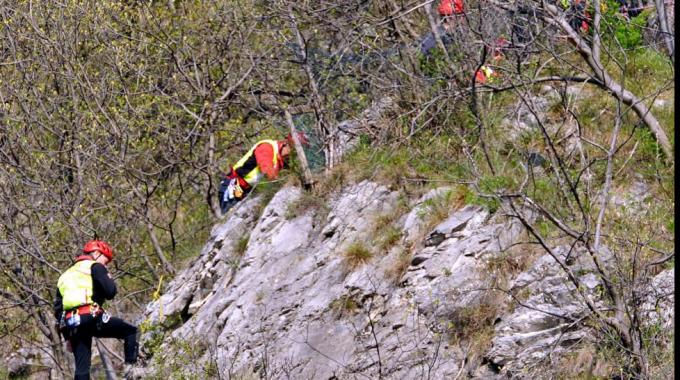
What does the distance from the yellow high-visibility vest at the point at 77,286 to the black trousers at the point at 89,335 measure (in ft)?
0.51

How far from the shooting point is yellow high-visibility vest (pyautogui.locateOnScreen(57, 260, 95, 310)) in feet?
37.6

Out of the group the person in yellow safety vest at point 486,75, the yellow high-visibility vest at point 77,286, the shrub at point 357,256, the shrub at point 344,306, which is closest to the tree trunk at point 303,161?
the shrub at point 357,256

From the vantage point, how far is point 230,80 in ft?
55.1

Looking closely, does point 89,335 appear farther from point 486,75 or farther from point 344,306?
point 486,75

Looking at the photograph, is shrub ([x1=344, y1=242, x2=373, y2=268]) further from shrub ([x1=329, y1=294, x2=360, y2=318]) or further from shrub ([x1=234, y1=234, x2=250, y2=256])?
shrub ([x1=234, y1=234, x2=250, y2=256])

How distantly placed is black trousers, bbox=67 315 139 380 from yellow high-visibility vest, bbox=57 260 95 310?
154mm

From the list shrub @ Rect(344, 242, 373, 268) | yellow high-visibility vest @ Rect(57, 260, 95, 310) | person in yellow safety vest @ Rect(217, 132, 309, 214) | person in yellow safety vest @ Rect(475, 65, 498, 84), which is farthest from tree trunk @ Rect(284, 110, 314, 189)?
yellow high-visibility vest @ Rect(57, 260, 95, 310)

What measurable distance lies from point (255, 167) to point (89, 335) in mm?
3595

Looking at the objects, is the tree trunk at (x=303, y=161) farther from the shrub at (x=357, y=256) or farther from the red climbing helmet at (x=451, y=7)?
the red climbing helmet at (x=451, y=7)

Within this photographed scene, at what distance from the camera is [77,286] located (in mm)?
11484

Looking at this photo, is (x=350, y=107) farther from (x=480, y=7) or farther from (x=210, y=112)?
(x=480, y=7)

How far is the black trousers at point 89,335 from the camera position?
1152 cm

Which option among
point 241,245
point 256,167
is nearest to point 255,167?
point 256,167

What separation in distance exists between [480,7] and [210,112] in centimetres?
704
